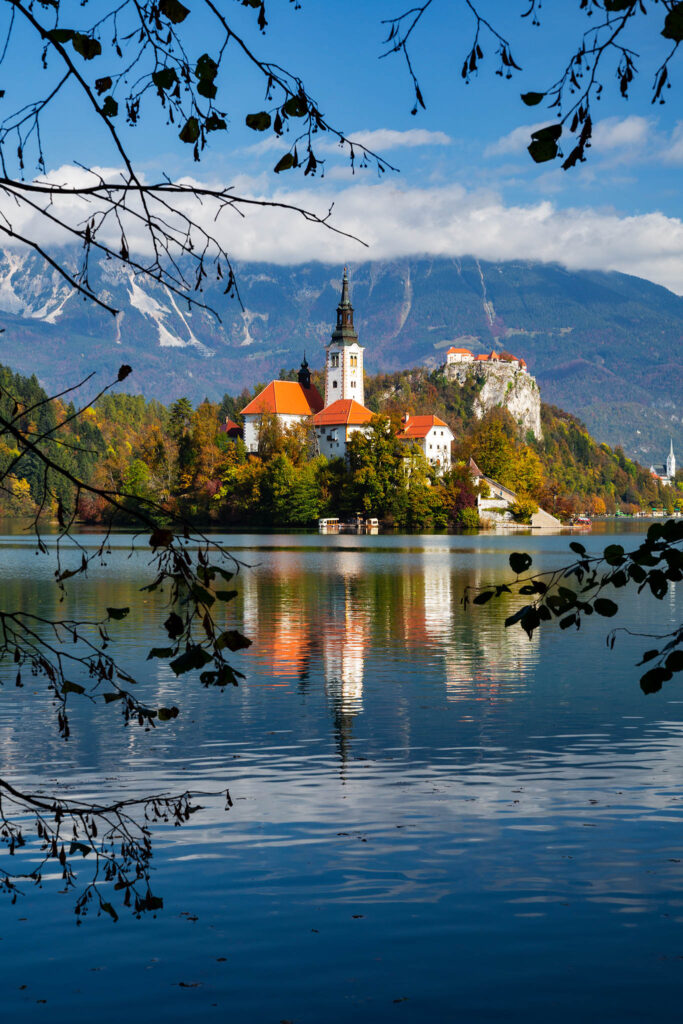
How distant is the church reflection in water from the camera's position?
2170 cm

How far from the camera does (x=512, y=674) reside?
75.5ft

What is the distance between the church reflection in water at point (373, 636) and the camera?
71.2 feet

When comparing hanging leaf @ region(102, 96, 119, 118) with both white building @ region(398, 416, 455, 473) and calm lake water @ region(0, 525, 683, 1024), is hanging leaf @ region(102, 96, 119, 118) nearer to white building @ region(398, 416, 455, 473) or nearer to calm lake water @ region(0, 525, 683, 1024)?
calm lake water @ region(0, 525, 683, 1024)

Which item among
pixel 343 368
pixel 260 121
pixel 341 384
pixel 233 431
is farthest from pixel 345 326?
pixel 260 121

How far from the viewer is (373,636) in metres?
29.5

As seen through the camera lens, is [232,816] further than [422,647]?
No

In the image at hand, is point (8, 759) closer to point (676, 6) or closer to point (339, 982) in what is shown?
point (339, 982)

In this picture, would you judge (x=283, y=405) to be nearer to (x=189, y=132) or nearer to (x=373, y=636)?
(x=373, y=636)

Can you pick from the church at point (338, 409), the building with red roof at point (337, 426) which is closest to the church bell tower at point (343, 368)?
the church at point (338, 409)

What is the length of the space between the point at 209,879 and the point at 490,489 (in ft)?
412

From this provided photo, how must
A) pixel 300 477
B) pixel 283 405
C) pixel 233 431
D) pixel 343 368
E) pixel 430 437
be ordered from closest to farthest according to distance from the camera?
pixel 300 477
pixel 430 437
pixel 283 405
pixel 233 431
pixel 343 368

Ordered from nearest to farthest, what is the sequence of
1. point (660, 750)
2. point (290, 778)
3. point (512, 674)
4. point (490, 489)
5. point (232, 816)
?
point (232, 816), point (290, 778), point (660, 750), point (512, 674), point (490, 489)

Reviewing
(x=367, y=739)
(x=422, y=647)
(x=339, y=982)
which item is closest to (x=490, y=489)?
(x=422, y=647)

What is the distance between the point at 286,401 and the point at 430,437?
24.6m
